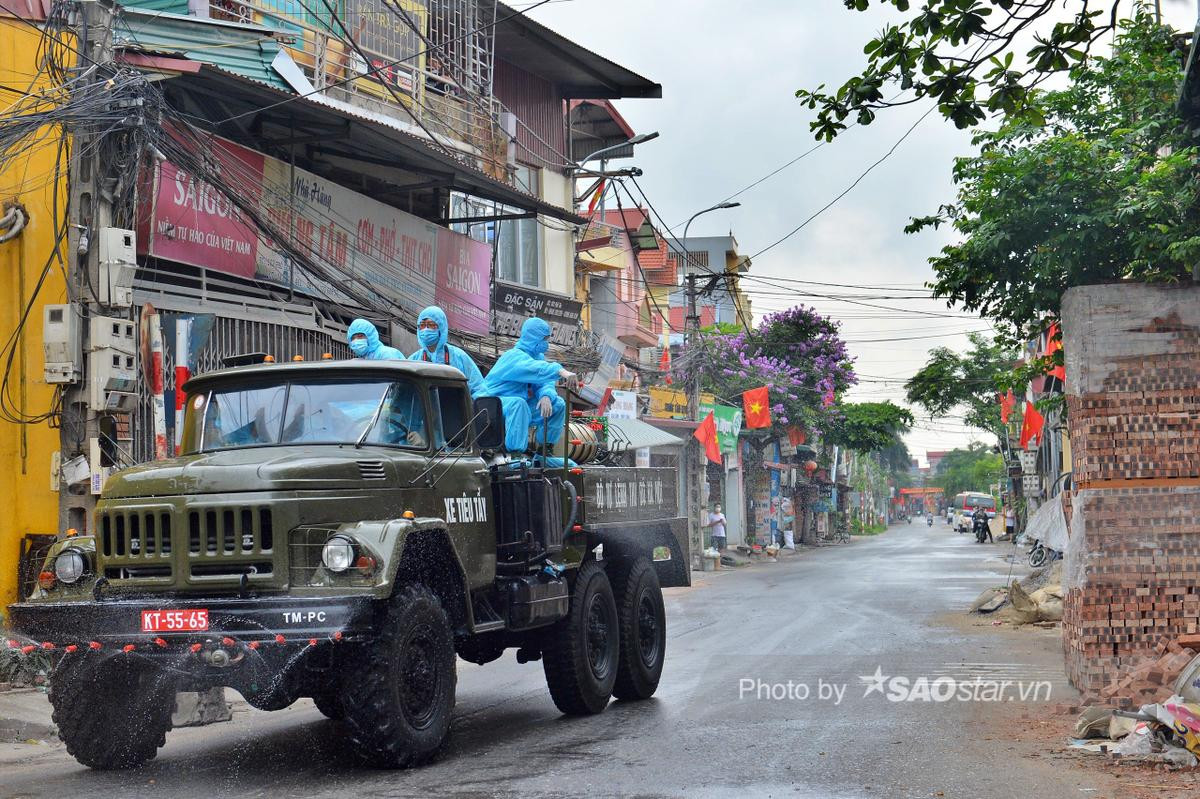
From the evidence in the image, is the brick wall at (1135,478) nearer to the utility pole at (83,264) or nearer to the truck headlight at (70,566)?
the truck headlight at (70,566)

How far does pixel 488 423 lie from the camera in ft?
28.3

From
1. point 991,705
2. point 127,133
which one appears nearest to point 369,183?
point 127,133

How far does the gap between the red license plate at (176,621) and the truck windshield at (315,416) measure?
1.41 meters

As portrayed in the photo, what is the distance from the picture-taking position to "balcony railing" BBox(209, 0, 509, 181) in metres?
17.1

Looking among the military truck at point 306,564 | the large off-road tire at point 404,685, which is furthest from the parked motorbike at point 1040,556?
the large off-road tire at point 404,685

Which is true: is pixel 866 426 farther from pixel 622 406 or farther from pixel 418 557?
pixel 418 557

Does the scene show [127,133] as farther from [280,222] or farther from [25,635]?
[25,635]

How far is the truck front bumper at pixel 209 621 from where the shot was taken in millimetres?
6656

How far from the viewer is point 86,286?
440 inches

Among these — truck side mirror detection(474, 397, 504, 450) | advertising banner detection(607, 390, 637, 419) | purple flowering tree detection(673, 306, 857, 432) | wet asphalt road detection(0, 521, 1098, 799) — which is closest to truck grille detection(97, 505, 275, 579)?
wet asphalt road detection(0, 521, 1098, 799)

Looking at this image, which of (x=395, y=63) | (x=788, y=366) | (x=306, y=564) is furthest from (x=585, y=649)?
(x=788, y=366)

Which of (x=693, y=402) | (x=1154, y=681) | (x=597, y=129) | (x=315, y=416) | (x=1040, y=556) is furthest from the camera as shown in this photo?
(x=693, y=402)

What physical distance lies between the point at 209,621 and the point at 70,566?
130cm

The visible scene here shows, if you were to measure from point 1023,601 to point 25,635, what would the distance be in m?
14.0
